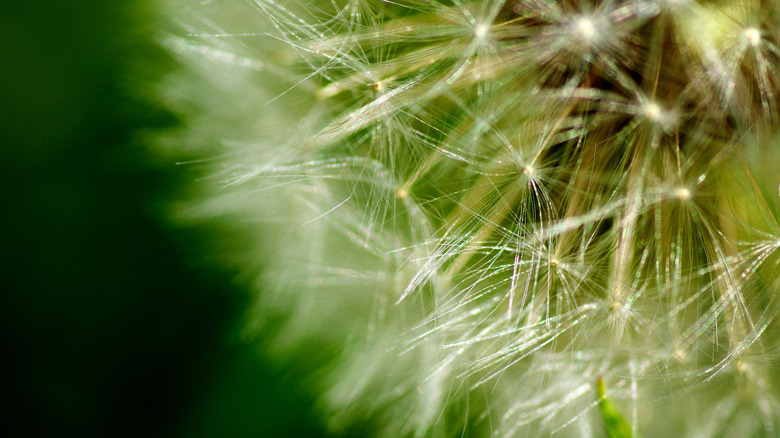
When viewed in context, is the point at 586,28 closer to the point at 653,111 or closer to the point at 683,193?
the point at 653,111

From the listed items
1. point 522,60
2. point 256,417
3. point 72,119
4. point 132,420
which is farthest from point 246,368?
point 522,60

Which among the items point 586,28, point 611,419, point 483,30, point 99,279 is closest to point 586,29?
point 586,28

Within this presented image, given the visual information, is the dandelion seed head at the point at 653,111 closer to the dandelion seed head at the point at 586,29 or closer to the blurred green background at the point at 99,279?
the dandelion seed head at the point at 586,29

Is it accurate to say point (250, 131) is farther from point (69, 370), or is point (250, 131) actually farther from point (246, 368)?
point (69, 370)

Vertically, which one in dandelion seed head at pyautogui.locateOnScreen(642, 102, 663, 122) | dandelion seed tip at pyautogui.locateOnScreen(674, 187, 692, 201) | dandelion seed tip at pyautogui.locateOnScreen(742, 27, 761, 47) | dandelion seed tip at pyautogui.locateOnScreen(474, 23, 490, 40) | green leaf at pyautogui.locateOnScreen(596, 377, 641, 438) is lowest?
green leaf at pyautogui.locateOnScreen(596, 377, 641, 438)

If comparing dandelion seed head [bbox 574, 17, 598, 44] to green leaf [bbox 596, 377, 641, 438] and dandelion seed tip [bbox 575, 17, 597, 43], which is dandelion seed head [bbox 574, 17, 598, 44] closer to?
dandelion seed tip [bbox 575, 17, 597, 43]

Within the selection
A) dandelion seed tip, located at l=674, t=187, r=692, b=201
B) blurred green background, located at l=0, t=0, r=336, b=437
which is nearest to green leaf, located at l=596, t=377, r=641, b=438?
dandelion seed tip, located at l=674, t=187, r=692, b=201

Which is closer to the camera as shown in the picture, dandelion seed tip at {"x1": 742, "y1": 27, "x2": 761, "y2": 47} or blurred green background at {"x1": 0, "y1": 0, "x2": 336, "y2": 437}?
dandelion seed tip at {"x1": 742, "y1": 27, "x2": 761, "y2": 47}
